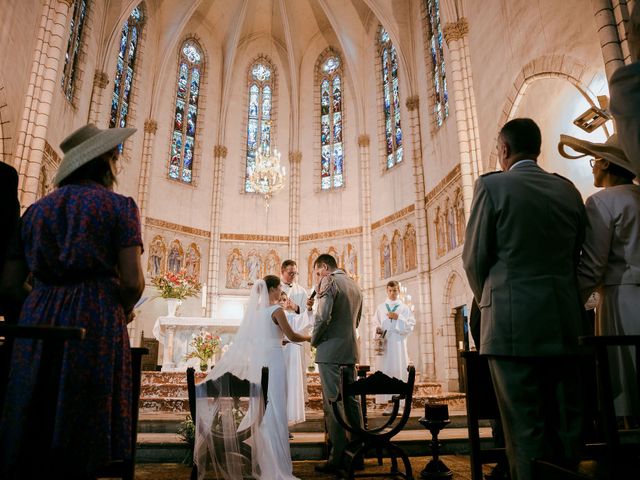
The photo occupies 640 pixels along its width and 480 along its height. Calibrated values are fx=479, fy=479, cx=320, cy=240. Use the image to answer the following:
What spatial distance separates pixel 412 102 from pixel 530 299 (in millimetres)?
13942

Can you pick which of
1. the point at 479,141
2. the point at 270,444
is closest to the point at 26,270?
the point at 270,444

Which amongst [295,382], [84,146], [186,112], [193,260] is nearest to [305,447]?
[295,382]

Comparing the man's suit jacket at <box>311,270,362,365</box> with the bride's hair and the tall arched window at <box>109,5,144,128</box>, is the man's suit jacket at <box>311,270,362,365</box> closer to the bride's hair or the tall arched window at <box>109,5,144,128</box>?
the bride's hair

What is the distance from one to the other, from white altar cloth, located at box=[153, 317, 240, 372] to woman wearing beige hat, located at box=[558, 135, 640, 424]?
8899mm

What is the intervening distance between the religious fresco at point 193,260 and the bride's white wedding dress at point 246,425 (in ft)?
42.2

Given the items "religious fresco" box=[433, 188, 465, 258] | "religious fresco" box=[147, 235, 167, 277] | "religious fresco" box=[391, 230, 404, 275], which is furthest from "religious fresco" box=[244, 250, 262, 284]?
"religious fresco" box=[433, 188, 465, 258]

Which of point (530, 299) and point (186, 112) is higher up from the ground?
point (186, 112)

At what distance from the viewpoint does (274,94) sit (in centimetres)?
1969

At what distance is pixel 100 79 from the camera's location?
13938 mm

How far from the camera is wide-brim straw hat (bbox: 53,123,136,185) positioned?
2125mm

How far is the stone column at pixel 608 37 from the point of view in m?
5.48

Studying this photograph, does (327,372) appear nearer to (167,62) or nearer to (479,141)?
(479,141)

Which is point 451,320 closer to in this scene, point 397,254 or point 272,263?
point 397,254

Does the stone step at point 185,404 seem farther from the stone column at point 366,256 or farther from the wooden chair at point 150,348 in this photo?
the stone column at point 366,256
